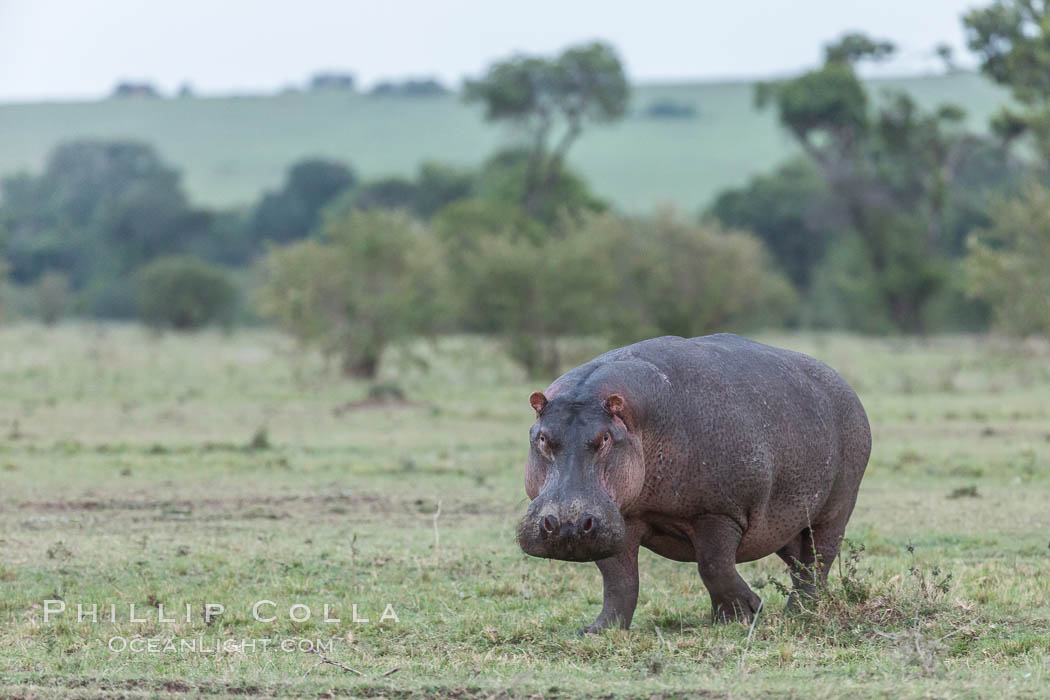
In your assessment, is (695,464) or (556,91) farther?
(556,91)

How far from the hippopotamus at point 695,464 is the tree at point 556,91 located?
51.4 m

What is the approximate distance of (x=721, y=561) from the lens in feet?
26.0

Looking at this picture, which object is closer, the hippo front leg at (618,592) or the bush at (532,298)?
the hippo front leg at (618,592)

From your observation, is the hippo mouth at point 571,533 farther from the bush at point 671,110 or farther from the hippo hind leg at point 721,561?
the bush at point 671,110

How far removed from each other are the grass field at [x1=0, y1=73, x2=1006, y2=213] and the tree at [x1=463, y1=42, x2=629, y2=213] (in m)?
40.6

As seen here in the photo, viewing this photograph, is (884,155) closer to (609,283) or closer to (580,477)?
(609,283)

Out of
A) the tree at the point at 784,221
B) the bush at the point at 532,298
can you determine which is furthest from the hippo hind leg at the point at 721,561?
the tree at the point at 784,221

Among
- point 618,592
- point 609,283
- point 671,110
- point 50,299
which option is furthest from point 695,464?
point 671,110

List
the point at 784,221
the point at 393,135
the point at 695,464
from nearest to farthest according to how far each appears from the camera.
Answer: the point at 695,464
the point at 784,221
the point at 393,135

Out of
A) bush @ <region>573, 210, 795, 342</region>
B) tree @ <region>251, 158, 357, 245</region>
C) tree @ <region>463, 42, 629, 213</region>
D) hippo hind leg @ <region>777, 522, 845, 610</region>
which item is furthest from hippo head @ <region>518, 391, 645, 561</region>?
tree @ <region>251, 158, 357, 245</region>

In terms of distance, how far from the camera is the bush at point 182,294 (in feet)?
183

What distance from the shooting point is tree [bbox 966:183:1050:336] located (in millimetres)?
22953

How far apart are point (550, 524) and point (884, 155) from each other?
53.2 metres

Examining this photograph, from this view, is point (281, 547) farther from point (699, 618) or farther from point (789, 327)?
point (789, 327)
